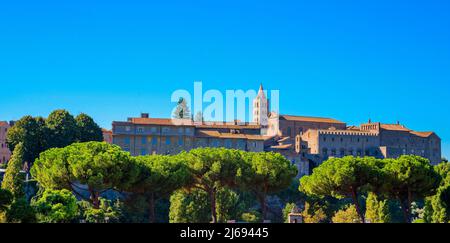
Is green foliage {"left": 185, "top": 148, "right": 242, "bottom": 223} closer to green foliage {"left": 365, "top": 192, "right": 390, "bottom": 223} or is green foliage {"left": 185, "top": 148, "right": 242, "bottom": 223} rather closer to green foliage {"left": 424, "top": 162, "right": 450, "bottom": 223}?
green foliage {"left": 365, "top": 192, "right": 390, "bottom": 223}

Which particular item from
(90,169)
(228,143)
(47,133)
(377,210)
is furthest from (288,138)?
(90,169)

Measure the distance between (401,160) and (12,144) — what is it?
150 feet

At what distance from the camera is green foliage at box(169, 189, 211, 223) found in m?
51.4

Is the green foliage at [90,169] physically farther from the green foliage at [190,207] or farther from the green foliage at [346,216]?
the green foliage at [346,216]

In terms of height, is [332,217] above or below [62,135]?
below

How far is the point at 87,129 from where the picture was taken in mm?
76375

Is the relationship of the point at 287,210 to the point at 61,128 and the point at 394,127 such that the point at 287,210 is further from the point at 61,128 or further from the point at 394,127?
the point at 394,127

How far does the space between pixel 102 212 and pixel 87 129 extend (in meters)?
33.3

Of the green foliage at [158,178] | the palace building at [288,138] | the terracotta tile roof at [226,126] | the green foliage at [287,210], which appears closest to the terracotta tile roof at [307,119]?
the palace building at [288,138]

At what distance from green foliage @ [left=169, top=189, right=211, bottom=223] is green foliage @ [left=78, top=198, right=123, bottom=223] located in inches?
187

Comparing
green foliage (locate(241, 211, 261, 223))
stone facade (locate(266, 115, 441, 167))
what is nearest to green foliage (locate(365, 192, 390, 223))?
green foliage (locate(241, 211, 261, 223))

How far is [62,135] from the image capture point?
2854 inches
